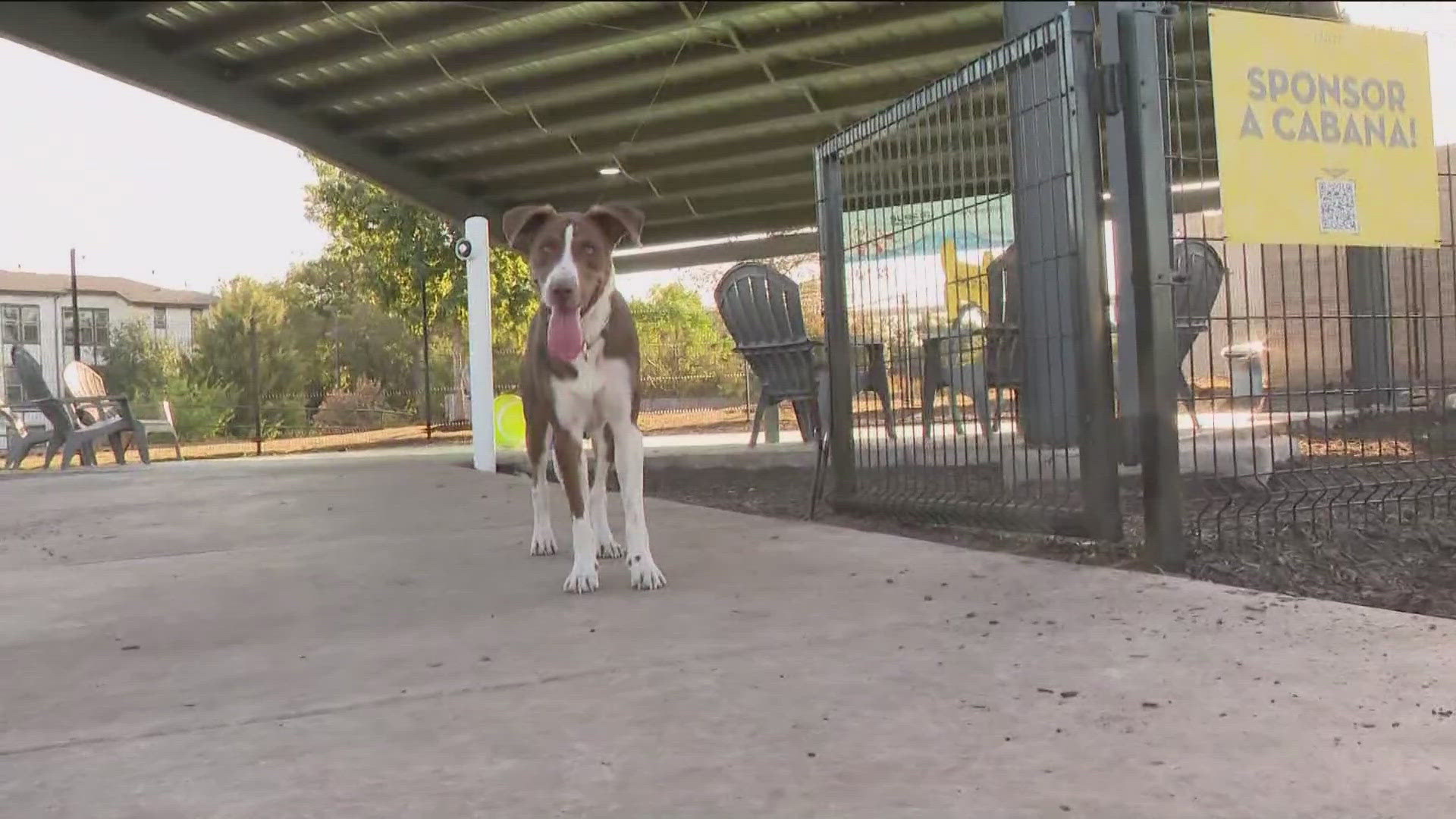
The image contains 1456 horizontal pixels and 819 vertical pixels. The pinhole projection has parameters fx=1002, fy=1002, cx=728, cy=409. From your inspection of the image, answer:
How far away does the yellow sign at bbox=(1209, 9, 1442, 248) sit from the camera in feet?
10.3

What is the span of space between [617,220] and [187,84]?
673 centimetres

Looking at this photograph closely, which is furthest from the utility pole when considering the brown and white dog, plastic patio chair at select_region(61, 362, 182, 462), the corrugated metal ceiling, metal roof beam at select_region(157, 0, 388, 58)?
the brown and white dog

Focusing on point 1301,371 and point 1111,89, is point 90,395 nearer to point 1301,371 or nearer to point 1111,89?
point 1111,89

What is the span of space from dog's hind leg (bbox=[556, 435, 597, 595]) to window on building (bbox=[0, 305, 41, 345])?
182 feet

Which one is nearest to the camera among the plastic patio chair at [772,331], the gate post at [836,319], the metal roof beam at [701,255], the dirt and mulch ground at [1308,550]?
the dirt and mulch ground at [1308,550]

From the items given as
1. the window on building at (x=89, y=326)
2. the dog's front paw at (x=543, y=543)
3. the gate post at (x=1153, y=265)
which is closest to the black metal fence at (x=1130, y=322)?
the gate post at (x=1153, y=265)

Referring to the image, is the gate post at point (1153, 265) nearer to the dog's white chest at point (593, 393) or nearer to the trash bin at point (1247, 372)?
the trash bin at point (1247, 372)

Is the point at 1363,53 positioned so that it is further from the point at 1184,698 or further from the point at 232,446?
the point at 232,446

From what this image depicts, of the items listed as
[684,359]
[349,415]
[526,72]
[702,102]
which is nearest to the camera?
[526,72]

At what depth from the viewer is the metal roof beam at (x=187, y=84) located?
6867 millimetres

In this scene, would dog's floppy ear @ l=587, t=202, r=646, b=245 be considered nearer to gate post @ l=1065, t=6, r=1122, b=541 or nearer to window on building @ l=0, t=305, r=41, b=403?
gate post @ l=1065, t=6, r=1122, b=541

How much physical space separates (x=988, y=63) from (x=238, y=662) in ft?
10.4

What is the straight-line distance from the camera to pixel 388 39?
8125mm

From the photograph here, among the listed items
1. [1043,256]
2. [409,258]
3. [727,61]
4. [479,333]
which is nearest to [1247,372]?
[1043,256]
